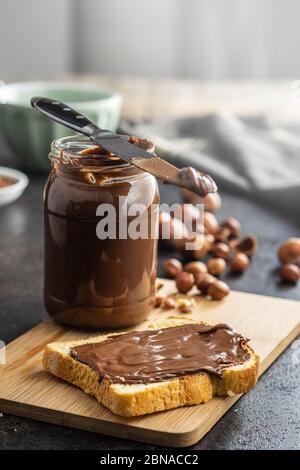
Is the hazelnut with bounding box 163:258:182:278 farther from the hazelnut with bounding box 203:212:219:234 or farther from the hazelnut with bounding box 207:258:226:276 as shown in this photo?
the hazelnut with bounding box 203:212:219:234

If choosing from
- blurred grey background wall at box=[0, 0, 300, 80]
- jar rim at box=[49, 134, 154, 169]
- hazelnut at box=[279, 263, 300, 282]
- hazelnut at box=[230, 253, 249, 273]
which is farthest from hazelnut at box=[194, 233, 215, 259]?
blurred grey background wall at box=[0, 0, 300, 80]

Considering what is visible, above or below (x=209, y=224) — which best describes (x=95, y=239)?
above

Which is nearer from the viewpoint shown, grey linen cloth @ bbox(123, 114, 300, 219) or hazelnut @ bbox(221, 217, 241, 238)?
hazelnut @ bbox(221, 217, 241, 238)

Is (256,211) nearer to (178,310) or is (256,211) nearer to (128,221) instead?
(178,310)

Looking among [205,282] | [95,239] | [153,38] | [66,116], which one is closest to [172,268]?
[205,282]

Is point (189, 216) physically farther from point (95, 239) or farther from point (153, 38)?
point (153, 38)

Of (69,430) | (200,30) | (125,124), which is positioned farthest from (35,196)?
(200,30)

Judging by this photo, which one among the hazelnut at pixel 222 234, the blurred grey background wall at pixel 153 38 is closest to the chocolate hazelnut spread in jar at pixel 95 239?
the hazelnut at pixel 222 234
